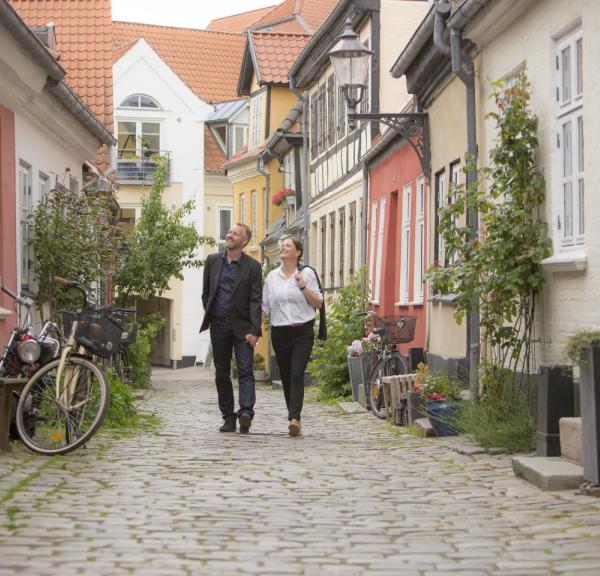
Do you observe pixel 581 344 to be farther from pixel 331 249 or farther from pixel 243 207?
pixel 243 207

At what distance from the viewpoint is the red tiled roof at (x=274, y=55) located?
39.9 meters

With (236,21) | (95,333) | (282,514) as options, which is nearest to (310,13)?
(236,21)

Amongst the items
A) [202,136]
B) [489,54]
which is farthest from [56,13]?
[202,136]

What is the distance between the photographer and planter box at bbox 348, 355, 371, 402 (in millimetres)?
17391

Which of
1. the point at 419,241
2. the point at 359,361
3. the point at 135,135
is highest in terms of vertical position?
the point at 135,135

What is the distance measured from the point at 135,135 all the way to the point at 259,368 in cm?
1530

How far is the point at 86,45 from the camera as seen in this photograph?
79.6 feet

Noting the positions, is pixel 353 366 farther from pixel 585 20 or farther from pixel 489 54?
pixel 585 20

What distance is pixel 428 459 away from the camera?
9.94 m

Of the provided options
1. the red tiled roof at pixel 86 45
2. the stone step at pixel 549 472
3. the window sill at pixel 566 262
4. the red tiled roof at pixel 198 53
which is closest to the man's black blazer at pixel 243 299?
the window sill at pixel 566 262

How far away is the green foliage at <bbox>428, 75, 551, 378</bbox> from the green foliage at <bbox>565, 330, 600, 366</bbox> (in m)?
2.88

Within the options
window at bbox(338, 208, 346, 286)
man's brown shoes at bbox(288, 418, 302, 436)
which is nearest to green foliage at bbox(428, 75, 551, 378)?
man's brown shoes at bbox(288, 418, 302, 436)

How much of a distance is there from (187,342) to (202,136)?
309 inches

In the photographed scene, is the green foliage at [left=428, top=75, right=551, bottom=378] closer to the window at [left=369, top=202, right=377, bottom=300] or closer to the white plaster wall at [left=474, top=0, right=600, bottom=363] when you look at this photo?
the white plaster wall at [left=474, top=0, right=600, bottom=363]
